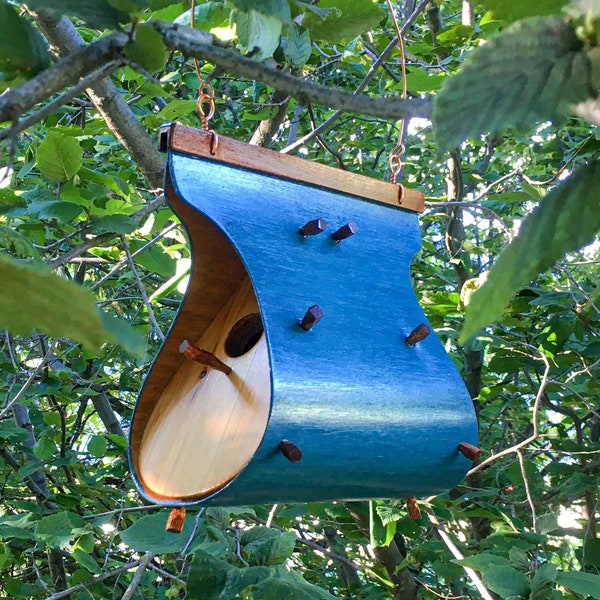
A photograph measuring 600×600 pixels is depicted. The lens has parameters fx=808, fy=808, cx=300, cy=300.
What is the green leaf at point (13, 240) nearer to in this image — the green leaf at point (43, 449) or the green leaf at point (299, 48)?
the green leaf at point (299, 48)

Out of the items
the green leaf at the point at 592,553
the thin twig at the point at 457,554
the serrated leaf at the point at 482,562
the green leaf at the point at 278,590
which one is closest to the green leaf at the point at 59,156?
the green leaf at the point at 278,590

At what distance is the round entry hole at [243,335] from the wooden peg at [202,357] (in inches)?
2.6

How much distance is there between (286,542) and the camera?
3.67ft

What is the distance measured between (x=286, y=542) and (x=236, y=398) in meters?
0.31

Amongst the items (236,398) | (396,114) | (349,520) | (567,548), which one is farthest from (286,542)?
(349,520)

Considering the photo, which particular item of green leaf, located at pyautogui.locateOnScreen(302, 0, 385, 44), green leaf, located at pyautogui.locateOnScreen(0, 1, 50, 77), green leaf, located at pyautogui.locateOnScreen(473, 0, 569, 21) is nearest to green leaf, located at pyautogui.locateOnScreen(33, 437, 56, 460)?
green leaf, located at pyautogui.locateOnScreen(302, 0, 385, 44)

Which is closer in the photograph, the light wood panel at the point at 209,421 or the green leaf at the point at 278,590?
the light wood panel at the point at 209,421

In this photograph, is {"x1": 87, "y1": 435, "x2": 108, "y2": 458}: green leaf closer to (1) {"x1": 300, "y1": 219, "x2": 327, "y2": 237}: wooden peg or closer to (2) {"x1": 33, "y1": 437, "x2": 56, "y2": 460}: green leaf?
(2) {"x1": 33, "y1": 437, "x2": 56, "y2": 460}: green leaf

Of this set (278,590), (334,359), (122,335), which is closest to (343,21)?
(334,359)

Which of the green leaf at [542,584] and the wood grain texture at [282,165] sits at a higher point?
the wood grain texture at [282,165]

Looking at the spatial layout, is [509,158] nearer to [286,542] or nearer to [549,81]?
[286,542]

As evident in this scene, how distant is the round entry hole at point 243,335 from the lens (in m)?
1.02

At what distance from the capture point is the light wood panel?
2.81 feet

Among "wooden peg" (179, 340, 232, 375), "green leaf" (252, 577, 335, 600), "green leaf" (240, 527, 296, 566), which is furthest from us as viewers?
"green leaf" (240, 527, 296, 566)
